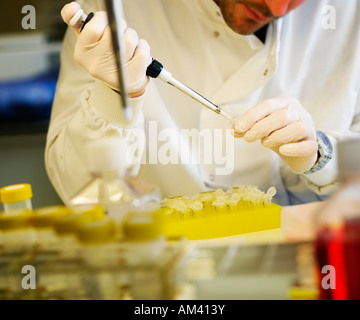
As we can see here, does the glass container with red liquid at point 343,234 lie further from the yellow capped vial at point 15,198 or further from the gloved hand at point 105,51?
the gloved hand at point 105,51

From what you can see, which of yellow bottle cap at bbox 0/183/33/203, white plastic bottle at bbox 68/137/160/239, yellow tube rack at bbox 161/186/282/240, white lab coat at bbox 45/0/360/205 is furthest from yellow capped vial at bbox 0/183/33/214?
white lab coat at bbox 45/0/360/205

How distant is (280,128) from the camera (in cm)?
94

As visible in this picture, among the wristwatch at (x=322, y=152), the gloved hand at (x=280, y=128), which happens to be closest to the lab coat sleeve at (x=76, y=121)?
the gloved hand at (x=280, y=128)

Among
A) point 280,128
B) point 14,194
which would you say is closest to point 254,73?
point 280,128

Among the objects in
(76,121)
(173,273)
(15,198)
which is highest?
(76,121)

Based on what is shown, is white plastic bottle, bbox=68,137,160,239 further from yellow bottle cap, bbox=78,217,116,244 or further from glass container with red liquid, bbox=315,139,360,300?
glass container with red liquid, bbox=315,139,360,300

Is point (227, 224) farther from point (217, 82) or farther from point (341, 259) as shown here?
point (217, 82)

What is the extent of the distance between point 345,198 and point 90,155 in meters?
0.25

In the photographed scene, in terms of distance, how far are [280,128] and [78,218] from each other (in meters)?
0.60

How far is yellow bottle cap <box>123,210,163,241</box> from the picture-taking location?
0.42m

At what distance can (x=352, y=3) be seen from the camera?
1.21m
